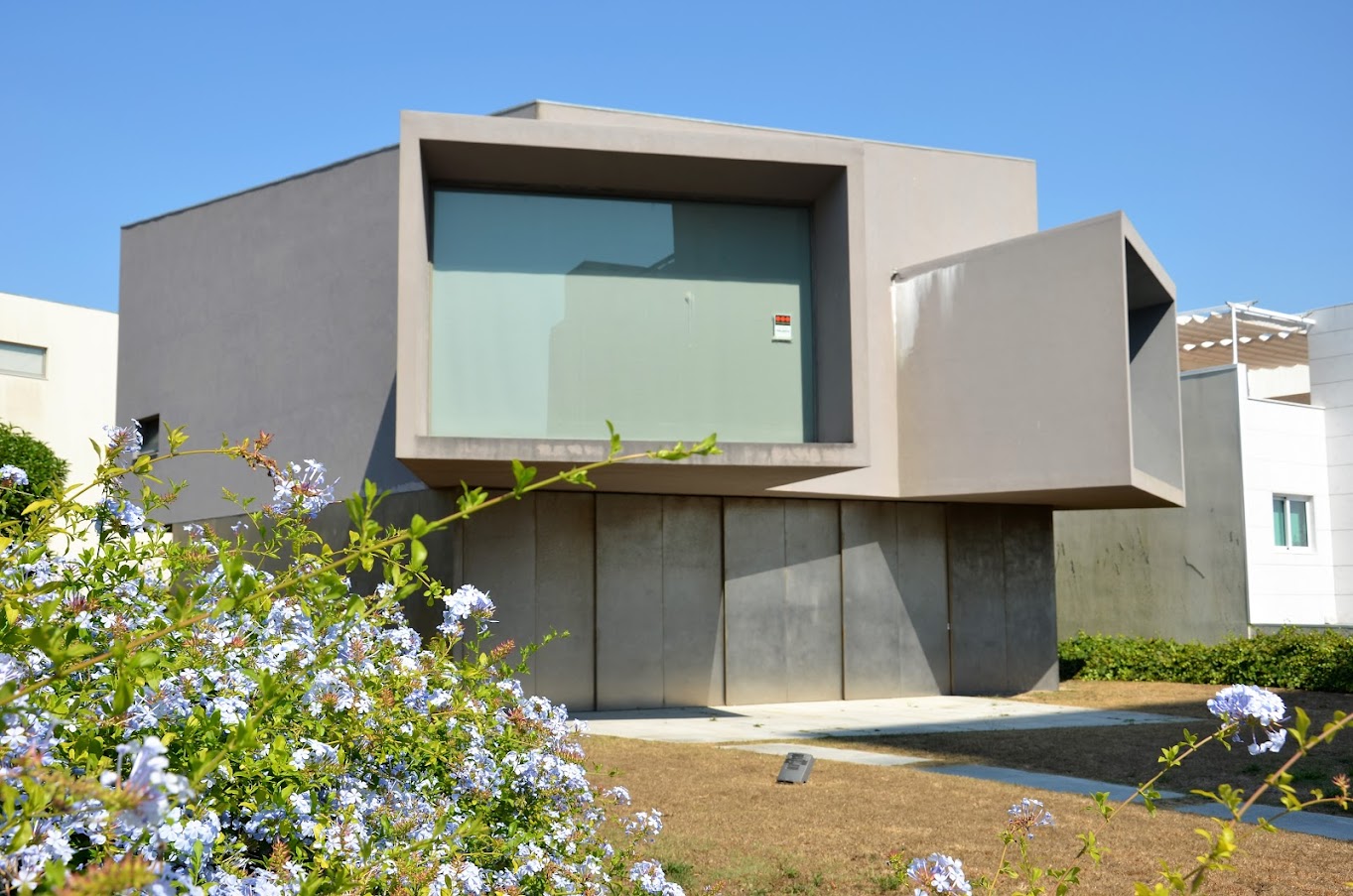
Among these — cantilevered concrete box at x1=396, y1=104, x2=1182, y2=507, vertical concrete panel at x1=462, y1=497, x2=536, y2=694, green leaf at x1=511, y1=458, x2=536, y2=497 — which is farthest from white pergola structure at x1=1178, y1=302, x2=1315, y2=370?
green leaf at x1=511, y1=458, x2=536, y2=497

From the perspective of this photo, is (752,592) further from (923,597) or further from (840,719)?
(923,597)

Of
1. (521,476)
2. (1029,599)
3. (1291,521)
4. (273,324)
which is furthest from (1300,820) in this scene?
(1291,521)

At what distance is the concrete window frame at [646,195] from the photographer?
42.8ft

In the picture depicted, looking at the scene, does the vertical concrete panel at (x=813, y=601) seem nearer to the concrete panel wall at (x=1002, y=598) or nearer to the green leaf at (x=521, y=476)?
the concrete panel wall at (x=1002, y=598)

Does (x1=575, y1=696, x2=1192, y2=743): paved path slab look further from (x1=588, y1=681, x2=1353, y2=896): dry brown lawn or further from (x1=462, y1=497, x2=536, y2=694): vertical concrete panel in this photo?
(x1=462, y1=497, x2=536, y2=694): vertical concrete panel

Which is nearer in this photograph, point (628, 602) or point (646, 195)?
point (646, 195)

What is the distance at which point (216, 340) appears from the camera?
1894cm

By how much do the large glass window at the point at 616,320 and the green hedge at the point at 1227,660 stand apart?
8.90 meters

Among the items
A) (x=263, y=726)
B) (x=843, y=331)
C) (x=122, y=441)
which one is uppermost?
(x=843, y=331)

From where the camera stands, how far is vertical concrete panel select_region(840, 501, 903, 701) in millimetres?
17266

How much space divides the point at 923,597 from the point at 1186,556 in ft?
23.9

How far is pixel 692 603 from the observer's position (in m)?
16.4

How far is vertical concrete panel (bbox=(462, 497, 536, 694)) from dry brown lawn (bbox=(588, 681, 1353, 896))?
3.51m

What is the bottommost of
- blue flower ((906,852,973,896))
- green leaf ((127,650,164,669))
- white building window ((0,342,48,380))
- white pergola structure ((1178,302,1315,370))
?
blue flower ((906,852,973,896))
